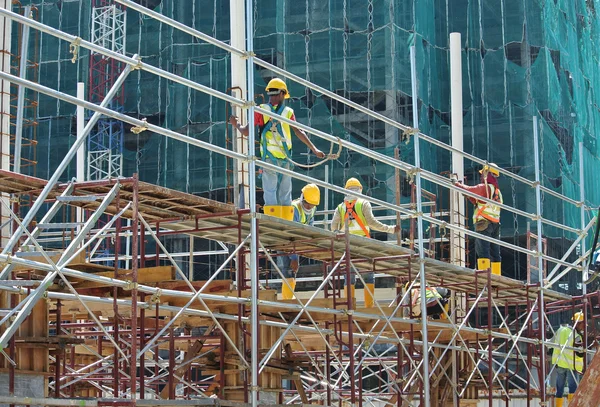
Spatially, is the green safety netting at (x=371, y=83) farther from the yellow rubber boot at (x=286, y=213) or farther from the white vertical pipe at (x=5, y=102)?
the yellow rubber boot at (x=286, y=213)

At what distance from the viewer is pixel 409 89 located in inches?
1098

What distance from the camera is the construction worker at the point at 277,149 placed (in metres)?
14.1

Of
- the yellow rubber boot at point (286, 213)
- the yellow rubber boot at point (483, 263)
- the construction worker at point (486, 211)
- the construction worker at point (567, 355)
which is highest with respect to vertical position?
the construction worker at point (486, 211)

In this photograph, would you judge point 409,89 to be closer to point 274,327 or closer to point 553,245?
point 553,245

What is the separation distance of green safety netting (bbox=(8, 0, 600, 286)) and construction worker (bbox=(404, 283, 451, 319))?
7.76 meters

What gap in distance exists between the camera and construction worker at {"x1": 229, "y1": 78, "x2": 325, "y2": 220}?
555 inches

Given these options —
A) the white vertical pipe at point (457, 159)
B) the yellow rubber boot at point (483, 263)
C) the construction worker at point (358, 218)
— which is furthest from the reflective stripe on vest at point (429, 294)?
the white vertical pipe at point (457, 159)

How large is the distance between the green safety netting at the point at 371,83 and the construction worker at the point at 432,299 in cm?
776

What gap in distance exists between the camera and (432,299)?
18391 mm

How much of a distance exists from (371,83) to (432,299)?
10.4m

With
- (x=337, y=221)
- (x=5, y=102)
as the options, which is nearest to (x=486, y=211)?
(x=337, y=221)

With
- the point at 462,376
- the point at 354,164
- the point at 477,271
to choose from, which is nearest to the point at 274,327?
the point at 477,271

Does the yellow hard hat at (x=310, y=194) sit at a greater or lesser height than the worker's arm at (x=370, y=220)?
greater

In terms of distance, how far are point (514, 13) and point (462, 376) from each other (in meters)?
12.8
